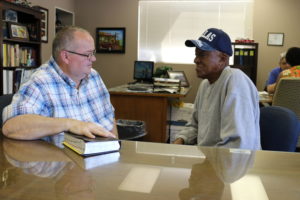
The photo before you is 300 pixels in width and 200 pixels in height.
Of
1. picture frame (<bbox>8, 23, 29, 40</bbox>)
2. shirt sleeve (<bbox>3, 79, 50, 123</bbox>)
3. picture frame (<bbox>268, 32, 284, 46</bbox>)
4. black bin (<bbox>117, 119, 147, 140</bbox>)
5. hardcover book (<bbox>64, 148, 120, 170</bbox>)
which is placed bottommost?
black bin (<bbox>117, 119, 147, 140</bbox>)

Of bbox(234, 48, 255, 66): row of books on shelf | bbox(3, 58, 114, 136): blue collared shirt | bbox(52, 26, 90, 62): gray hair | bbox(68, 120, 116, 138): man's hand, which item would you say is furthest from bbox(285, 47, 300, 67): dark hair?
bbox(68, 120, 116, 138): man's hand

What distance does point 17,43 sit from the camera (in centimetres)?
423

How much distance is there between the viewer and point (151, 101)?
363 centimetres

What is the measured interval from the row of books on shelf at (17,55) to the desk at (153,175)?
122 inches

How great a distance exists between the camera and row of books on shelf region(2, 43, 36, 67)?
3.92 m

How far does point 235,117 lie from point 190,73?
458cm

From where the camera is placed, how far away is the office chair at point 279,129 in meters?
1.65

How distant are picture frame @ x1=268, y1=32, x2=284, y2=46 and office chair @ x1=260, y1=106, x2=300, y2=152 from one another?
429cm

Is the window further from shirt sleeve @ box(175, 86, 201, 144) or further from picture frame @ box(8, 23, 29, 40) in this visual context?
shirt sleeve @ box(175, 86, 201, 144)

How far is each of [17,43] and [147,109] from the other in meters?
1.93

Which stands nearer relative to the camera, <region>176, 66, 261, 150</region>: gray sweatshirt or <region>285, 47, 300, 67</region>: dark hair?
<region>176, 66, 261, 150</region>: gray sweatshirt

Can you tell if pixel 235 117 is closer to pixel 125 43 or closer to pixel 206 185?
pixel 206 185

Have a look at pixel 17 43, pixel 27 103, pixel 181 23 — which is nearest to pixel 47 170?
pixel 27 103

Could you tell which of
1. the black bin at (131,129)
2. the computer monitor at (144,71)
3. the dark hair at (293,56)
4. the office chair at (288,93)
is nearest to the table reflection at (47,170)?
the black bin at (131,129)
